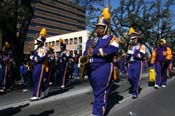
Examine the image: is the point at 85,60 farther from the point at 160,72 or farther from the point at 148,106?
the point at 160,72

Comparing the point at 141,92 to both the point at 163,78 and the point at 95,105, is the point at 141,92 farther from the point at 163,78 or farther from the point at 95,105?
the point at 95,105

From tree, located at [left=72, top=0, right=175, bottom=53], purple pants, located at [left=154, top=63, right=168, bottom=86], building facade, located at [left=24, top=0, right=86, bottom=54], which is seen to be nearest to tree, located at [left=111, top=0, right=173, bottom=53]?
tree, located at [left=72, top=0, right=175, bottom=53]

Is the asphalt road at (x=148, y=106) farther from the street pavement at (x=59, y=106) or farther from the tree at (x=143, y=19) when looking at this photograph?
the tree at (x=143, y=19)

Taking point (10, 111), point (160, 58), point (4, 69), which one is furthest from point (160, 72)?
point (10, 111)

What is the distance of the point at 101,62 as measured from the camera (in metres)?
8.68

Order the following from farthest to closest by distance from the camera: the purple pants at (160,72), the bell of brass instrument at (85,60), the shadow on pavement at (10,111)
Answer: the purple pants at (160,72)
the shadow on pavement at (10,111)
the bell of brass instrument at (85,60)

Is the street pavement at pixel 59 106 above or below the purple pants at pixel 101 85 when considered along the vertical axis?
below

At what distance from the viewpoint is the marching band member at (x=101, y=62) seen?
337 inches

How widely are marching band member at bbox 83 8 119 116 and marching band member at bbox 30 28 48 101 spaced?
352 centimetres

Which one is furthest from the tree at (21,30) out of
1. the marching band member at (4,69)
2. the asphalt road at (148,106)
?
the asphalt road at (148,106)

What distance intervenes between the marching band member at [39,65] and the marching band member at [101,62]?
3.52 m

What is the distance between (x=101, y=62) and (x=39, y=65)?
13.0ft

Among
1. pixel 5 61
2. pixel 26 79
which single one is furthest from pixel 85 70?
pixel 26 79

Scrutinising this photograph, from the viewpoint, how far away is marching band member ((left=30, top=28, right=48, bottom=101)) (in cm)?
1208
